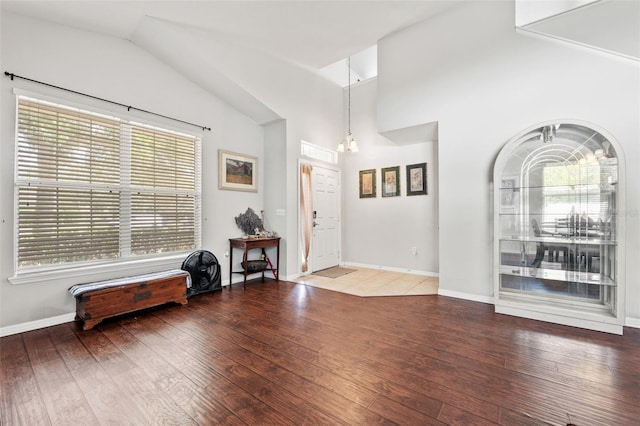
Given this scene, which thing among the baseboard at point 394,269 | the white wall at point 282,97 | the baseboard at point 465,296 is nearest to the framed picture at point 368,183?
the white wall at point 282,97

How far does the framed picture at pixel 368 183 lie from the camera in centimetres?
575

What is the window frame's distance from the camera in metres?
2.70

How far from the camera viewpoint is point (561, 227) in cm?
308

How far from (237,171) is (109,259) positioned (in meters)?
2.20

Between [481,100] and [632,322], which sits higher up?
[481,100]

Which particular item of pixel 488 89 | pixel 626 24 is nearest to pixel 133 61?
pixel 488 89

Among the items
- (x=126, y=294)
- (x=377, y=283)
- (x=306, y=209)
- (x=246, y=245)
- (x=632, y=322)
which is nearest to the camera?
(x=632, y=322)

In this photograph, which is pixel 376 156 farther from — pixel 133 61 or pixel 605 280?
pixel 133 61

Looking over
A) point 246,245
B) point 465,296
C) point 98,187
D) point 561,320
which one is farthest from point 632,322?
point 98,187

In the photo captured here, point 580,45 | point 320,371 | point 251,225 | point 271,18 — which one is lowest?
point 320,371

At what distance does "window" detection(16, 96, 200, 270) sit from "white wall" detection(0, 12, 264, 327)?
0.11 metres

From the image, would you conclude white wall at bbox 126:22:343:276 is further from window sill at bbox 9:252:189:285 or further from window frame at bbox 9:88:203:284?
window sill at bbox 9:252:189:285

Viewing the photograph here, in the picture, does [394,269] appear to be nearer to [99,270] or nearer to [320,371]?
[320,371]

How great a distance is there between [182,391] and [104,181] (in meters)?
2.75
